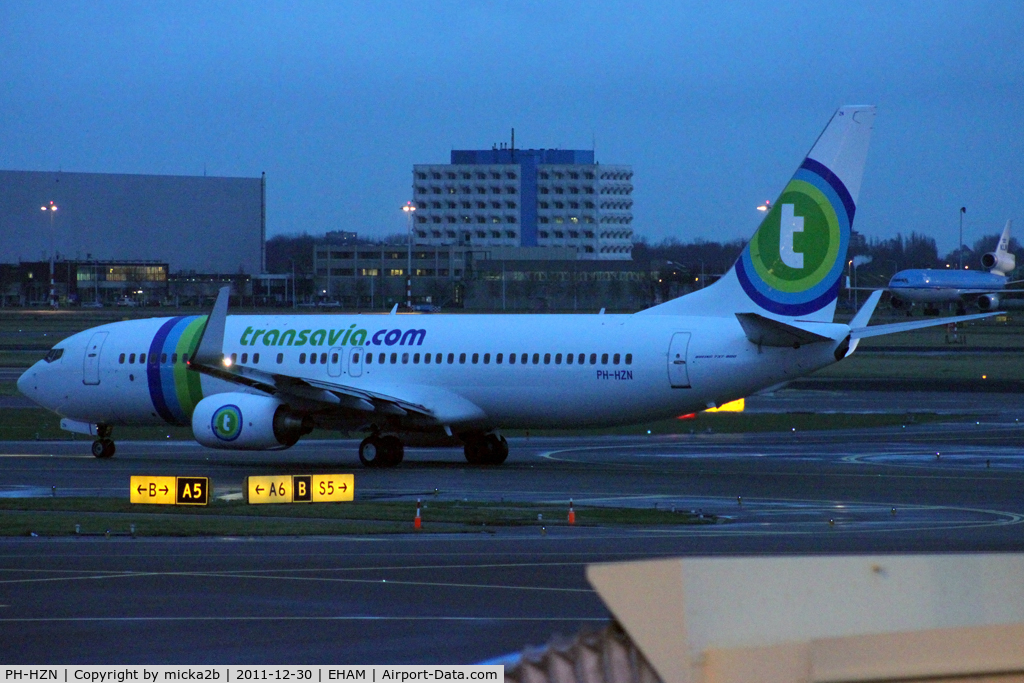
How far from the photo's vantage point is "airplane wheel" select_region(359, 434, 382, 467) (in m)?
31.5

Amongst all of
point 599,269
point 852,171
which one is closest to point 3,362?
point 852,171

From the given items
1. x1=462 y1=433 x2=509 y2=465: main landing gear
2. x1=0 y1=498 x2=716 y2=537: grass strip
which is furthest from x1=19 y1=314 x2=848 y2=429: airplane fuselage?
x1=0 y1=498 x2=716 y2=537: grass strip

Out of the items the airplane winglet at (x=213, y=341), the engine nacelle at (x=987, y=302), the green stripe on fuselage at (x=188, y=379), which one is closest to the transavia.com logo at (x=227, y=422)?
the airplane winglet at (x=213, y=341)

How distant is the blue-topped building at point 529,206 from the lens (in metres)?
186

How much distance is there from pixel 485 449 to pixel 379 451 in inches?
103

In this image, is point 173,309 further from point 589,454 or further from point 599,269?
point 589,454

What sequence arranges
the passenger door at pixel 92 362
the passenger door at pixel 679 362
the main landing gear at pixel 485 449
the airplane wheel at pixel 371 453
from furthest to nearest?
the passenger door at pixel 92 362 < the main landing gear at pixel 485 449 < the airplane wheel at pixel 371 453 < the passenger door at pixel 679 362

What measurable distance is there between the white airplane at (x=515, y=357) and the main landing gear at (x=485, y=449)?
1.3 inches

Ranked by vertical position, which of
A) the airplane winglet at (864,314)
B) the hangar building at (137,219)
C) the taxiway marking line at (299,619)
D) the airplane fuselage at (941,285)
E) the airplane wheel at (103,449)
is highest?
the hangar building at (137,219)

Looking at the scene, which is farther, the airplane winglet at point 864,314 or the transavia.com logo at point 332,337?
the transavia.com logo at point 332,337

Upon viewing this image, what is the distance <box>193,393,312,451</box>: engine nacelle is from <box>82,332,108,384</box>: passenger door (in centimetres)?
563

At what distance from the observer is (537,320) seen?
31344mm

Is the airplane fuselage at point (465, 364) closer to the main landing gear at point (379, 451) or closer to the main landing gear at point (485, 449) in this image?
the main landing gear at point (485, 449)

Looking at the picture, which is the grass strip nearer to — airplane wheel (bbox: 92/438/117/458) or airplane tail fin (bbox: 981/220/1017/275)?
airplane wheel (bbox: 92/438/117/458)
